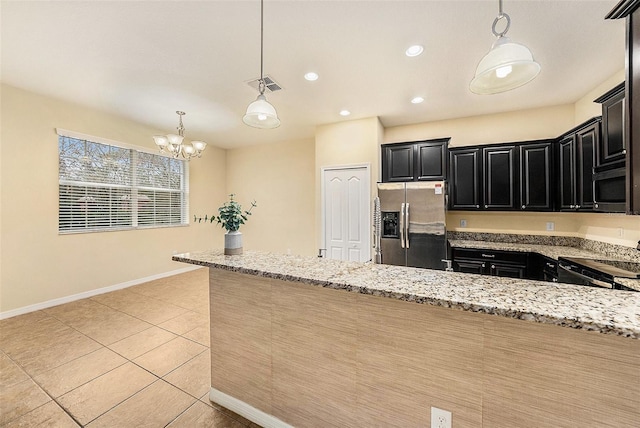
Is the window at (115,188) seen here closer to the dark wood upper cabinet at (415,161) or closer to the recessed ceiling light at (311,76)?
the recessed ceiling light at (311,76)

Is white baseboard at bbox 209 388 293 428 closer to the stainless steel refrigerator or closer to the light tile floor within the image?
the light tile floor

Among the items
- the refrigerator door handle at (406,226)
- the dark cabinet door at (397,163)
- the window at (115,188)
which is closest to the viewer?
the refrigerator door handle at (406,226)

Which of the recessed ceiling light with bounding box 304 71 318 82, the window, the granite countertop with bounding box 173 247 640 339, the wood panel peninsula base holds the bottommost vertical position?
the wood panel peninsula base

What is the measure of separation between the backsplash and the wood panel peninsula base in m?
2.66

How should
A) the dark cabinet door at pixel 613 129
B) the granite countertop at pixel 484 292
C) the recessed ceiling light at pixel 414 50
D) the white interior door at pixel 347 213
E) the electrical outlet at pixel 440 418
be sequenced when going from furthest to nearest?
1. the white interior door at pixel 347 213
2. the recessed ceiling light at pixel 414 50
3. the dark cabinet door at pixel 613 129
4. the electrical outlet at pixel 440 418
5. the granite countertop at pixel 484 292

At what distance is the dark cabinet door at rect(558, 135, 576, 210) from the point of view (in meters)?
3.09

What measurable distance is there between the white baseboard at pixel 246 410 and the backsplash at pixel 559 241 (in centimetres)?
370

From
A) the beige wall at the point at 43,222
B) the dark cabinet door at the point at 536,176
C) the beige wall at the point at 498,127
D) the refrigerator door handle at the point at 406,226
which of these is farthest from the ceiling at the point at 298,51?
the refrigerator door handle at the point at 406,226

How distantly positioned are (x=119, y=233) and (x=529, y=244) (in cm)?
655

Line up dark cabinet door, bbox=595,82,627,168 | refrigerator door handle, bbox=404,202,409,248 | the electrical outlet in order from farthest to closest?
refrigerator door handle, bbox=404,202,409,248 < dark cabinet door, bbox=595,82,627,168 < the electrical outlet

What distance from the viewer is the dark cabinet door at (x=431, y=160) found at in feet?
12.8

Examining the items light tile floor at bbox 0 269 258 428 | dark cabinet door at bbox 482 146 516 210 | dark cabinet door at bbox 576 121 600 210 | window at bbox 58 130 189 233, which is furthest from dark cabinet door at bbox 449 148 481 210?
window at bbox 58 130 189 233

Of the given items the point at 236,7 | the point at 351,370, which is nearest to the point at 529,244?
the point at 351,370

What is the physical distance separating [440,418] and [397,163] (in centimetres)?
354
